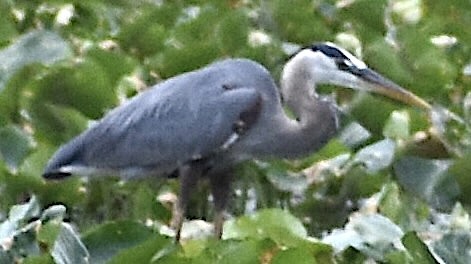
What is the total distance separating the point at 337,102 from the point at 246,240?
1530mm

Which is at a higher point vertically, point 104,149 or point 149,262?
point 149,262

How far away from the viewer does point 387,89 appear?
387 centimetres

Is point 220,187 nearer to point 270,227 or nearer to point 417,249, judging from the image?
point 270,227

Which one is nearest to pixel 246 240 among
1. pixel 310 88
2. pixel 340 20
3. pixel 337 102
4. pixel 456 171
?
pixel 456 171

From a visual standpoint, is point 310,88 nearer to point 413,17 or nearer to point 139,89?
point 139,89

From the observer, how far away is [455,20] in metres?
4.87

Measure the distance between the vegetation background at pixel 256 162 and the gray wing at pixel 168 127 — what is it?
7 centimetres

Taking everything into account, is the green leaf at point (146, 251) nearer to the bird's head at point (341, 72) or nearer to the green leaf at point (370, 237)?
the green leaf at point (370, 237)

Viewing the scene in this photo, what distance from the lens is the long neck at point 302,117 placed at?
391 centimetres

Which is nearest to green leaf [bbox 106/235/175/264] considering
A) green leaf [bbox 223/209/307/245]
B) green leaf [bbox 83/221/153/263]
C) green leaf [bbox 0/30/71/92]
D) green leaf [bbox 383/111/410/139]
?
green leaf [bbox 83/221/153/263]

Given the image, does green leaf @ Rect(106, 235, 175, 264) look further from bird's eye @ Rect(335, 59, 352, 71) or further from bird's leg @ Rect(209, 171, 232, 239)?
bird's eye @ Rect(335, 59, 352, 71)

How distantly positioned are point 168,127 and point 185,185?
0.49 feet

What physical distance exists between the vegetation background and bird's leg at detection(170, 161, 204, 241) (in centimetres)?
A: 4

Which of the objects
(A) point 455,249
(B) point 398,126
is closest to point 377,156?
(B) point 398,126
